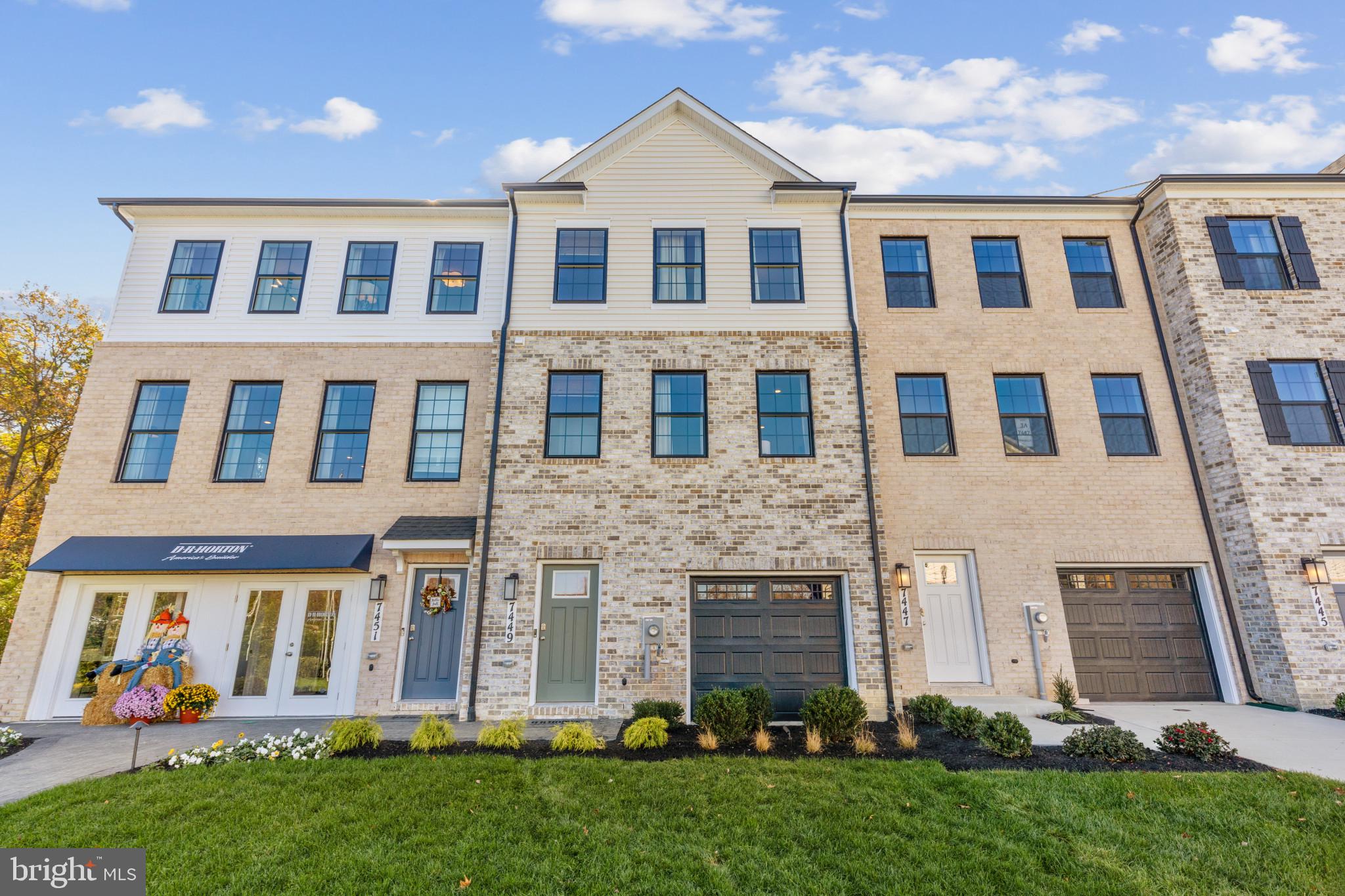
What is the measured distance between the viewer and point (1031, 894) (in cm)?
432

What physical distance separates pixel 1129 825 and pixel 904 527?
233 inches

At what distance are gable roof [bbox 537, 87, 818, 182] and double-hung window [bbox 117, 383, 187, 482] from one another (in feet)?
29.0

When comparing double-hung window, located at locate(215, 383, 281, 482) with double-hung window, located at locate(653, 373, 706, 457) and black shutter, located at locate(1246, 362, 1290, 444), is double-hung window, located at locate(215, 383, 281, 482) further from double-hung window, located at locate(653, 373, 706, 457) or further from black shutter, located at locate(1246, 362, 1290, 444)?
black shutter, located at locate(1246, 362, 1290, 444)

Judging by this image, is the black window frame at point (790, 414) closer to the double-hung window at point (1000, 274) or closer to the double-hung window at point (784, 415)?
the double-hung window at point (784, 415)

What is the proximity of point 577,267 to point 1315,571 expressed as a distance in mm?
14836

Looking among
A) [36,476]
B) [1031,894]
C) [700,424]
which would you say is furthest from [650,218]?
[36,476]

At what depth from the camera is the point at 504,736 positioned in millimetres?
7762

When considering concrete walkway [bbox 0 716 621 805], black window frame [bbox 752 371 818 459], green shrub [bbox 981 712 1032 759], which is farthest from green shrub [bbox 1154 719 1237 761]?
concrete walkway [bbox 0 716 621 805]

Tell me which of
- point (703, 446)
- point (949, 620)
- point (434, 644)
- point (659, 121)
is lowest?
point (434, 644)

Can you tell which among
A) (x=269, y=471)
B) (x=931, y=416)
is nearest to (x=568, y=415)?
(x=269, y=471)

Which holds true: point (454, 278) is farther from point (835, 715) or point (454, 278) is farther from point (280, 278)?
point (835, 715)

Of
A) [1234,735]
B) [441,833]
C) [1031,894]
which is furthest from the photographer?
[1234,735]

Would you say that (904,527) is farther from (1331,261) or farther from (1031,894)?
(1331,261)

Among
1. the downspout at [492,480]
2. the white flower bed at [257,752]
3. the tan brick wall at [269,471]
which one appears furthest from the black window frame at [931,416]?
the white flower bed at [257,752]
